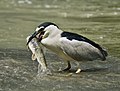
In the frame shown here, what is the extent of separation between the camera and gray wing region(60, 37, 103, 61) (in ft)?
24.7

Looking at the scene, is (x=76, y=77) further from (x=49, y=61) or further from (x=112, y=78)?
(x=49, y=61)

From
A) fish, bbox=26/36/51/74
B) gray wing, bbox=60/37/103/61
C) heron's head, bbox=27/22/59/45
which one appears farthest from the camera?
fish, bbox=26/36/51/74

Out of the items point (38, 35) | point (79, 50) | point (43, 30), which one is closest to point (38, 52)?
point (38, 35)

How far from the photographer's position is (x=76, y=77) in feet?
24.7

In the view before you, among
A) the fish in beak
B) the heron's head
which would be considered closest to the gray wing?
→ the heron's head

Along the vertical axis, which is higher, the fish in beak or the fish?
the fish in beak

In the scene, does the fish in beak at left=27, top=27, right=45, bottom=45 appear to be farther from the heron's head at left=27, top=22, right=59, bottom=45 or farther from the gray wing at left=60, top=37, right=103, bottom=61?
the gray wing at left=60, top=37, right=103, bottom=61

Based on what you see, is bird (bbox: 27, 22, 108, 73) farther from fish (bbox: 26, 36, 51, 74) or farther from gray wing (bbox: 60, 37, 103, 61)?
fish (bbox: 26, 36, 51, 74)

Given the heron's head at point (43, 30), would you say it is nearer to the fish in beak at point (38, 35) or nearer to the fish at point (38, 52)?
the fish in beak at point (38, 35)

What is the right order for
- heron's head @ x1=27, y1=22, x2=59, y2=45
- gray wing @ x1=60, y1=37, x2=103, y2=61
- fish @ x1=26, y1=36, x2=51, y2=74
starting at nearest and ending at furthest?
heron's head @ x1=27, y1=22, x2=59, y2=45 < gray wing @ x1=60, y1=37, x2=103, y2=61 < fish @ x1=26, y1=36, x2=51, y2=74

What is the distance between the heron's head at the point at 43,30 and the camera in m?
7.35

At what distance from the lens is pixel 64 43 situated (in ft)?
24.6

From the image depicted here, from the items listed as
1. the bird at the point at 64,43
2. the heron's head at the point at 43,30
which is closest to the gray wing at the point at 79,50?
the bird at the point at 64,43

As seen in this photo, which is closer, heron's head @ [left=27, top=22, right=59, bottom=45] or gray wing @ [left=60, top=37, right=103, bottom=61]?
heron's head @ [left=27, top=22, right=59, bottom=45]
